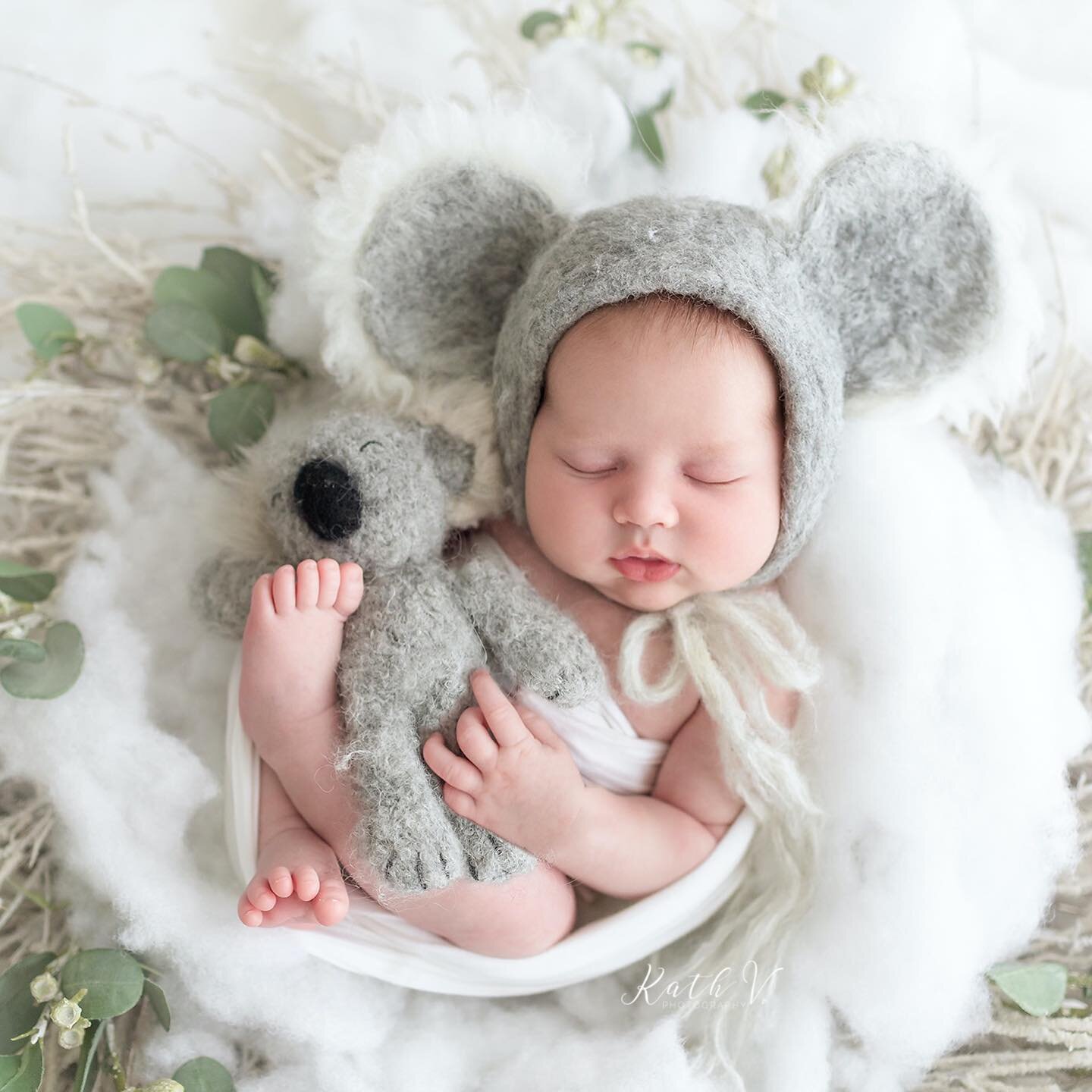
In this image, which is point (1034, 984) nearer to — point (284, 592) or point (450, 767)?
point (450, 767)

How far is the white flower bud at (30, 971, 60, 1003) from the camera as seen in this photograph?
3.38ft

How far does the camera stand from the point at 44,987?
103 cm

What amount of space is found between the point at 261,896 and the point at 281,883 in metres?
0.02

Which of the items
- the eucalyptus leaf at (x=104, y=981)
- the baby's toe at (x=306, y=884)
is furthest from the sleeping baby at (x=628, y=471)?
the eucalyptus leaf at (x=104, y=981)

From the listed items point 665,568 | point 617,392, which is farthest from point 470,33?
point 665,568

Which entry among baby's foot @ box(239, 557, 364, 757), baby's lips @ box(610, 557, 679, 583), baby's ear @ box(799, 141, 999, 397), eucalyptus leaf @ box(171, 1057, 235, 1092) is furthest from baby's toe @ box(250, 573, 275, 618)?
baby's ear @ box(799, 141, 999, 397)

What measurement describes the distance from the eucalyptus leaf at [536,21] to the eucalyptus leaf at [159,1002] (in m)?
1.25

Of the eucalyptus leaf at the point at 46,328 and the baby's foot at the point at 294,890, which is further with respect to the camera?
the eucalyptus leaf at the point at 46,328

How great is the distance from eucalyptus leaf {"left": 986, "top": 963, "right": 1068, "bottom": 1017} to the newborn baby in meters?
0.36

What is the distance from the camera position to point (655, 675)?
3.83 ft

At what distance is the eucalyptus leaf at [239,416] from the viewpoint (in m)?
1.31

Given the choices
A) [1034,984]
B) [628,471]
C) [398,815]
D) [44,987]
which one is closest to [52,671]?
[44,987]

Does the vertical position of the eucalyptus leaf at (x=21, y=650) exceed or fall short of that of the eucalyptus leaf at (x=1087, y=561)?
it falls short

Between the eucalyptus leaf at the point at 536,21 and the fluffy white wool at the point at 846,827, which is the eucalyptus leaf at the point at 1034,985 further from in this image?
the eucalyptus leaf at the point at 536,21
